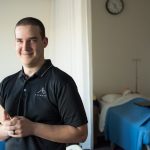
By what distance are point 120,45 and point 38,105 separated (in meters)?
3.28

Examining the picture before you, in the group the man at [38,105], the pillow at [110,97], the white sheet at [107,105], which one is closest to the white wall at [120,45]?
the pillow at [110,97]

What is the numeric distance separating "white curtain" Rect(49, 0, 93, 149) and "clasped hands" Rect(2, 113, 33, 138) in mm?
2178

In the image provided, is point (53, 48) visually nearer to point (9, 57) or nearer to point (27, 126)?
point (9, 57)

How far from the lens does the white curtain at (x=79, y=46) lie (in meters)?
3.15

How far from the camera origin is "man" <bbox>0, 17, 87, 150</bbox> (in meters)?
1.05

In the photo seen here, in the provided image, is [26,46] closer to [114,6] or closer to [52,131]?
[52,131]

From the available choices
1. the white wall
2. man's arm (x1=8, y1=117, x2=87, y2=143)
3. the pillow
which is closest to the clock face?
the white wall

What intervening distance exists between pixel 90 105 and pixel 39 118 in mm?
2204

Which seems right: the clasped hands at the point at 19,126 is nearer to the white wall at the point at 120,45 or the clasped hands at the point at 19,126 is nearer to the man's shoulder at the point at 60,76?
the man's shoulder at the point at 60,76

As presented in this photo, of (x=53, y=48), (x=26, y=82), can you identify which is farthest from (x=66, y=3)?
(x=26, y=82)

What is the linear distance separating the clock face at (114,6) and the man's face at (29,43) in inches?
123

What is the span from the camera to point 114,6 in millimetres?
4090

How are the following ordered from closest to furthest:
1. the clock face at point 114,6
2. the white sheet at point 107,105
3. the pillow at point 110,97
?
the white sheet at point 107,105, the pillow at point 110,97, the clock face at point 114,6

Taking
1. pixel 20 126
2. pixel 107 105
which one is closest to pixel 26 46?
pixel 20 126
